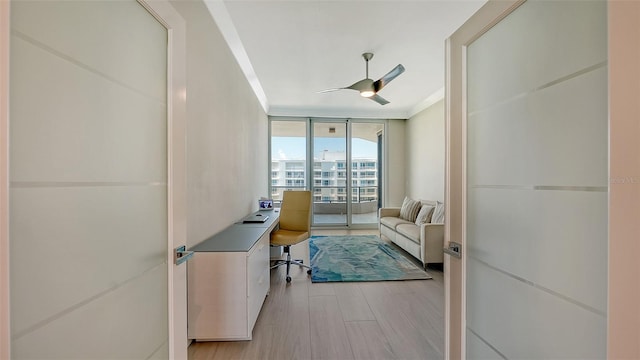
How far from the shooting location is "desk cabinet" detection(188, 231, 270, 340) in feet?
5.82

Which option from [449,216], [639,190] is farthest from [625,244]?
[449,216]

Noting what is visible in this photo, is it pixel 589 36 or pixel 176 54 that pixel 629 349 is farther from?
pixel 176 54

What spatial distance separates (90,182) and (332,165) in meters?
5.65

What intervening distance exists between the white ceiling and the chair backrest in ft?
6.18

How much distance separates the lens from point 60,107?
23.2 inches

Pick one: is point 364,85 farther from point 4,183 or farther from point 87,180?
point 4,183

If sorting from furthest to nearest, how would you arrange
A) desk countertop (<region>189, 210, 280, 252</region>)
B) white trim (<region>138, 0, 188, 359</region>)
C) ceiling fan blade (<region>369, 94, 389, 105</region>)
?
1. ceiling fan blade (<region>369, 94, 389, 105</region>)
2. desk countertop (<region>189, 210, 280, 252</region>)
3. white trim (<region>138, 0, 188, 359</region>)

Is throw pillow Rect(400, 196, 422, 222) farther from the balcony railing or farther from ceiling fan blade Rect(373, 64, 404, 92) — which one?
ceiling fan blade Rect(373, 64, 404, 92)

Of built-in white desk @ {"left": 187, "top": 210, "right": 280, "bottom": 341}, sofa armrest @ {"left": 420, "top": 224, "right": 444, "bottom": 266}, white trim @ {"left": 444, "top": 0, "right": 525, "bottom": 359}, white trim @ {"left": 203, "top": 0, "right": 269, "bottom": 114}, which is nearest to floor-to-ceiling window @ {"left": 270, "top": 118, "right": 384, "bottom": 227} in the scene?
white trim @ {"left": 203, "top": 0, "right": 269, "bottom": 114}

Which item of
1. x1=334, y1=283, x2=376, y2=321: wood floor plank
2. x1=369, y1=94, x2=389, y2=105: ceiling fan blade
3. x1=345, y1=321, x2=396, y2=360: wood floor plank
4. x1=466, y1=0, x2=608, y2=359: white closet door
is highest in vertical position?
x1=369, y1=94, x2=389, y2=105: ceiling fan blade

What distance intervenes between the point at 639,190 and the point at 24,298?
1.30 meters

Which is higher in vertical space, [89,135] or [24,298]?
[89,135]

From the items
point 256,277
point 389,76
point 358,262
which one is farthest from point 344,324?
point 389,76

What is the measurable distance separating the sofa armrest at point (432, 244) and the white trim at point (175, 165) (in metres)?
3.03
